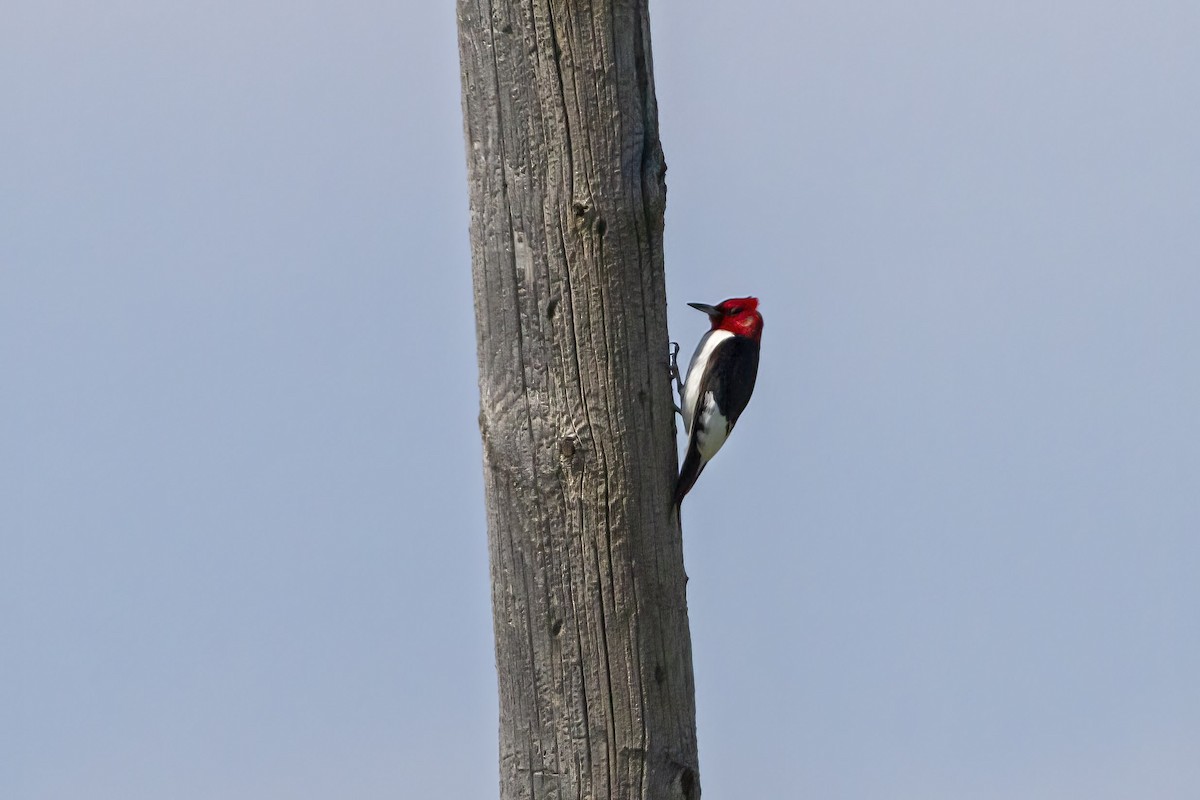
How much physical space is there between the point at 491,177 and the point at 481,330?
394mm

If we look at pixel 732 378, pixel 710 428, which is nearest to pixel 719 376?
pixel 732 378

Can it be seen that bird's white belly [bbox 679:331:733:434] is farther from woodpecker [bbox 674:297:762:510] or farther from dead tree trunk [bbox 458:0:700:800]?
dead tree trunk [bbox 458:0:700:800]

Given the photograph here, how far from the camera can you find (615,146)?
3145 millimetres

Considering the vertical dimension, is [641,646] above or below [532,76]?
below

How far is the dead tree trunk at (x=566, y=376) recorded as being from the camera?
3.13m

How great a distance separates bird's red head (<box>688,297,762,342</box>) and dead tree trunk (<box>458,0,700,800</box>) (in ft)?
8.46

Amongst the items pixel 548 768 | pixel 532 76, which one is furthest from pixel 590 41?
pixel 548 768

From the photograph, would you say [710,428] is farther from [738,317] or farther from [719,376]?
[738,317]

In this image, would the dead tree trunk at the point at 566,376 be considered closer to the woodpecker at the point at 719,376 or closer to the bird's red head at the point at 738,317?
the woodpecker at the point at 719,376

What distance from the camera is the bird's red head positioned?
5.75m

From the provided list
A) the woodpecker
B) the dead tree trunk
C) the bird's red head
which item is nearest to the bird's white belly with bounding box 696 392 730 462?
the woodpecker

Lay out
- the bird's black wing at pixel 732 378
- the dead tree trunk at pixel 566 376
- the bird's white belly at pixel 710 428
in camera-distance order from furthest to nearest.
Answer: the bird's black wing at pixel 732 378
the bird's white belly at pixel 710 428
the dead tree trunk at pixel 566 376

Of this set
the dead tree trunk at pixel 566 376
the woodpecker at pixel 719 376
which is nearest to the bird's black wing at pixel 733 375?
the woodpecker at pixel 719 376

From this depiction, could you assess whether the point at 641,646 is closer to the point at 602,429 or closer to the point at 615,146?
the point at 602,429
